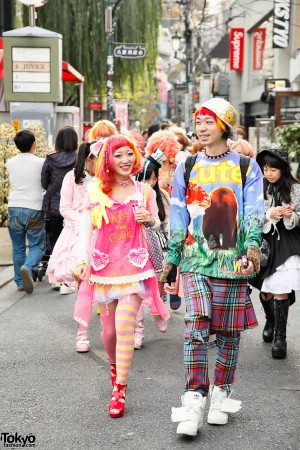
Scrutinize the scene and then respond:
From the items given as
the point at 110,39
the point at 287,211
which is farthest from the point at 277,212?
the point at 110,39

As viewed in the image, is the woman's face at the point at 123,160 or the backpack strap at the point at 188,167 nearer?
the backpack strap at the point at 188,167

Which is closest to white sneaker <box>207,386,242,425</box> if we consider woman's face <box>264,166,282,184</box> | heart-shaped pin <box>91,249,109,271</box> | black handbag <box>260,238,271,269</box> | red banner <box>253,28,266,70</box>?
heart-shaped pin <box>91,249,109,271</box>

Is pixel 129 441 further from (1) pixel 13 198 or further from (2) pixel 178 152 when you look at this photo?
(1) pixel 13 198

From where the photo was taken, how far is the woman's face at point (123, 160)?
16.0ft

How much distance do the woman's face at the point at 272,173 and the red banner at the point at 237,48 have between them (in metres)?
34.3

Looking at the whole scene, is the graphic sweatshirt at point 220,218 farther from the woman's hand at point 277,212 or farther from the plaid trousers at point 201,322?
the woman's hand at point 277,212

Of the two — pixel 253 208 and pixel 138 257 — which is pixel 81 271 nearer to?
pixel 138 257

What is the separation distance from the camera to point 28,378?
5496 mm

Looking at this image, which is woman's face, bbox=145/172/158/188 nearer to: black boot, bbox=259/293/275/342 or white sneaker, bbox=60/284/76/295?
black boot, bbox=259/293/275/342

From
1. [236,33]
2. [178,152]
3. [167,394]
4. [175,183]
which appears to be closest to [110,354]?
[167,394]

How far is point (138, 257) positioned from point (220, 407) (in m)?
1.04

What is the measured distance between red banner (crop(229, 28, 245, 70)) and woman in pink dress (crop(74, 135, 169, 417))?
35588 millimetres

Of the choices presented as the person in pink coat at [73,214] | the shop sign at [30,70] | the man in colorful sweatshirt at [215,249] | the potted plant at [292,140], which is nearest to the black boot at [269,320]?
the person in pink coat at [73,214]

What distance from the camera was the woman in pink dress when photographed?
15.7 ft
